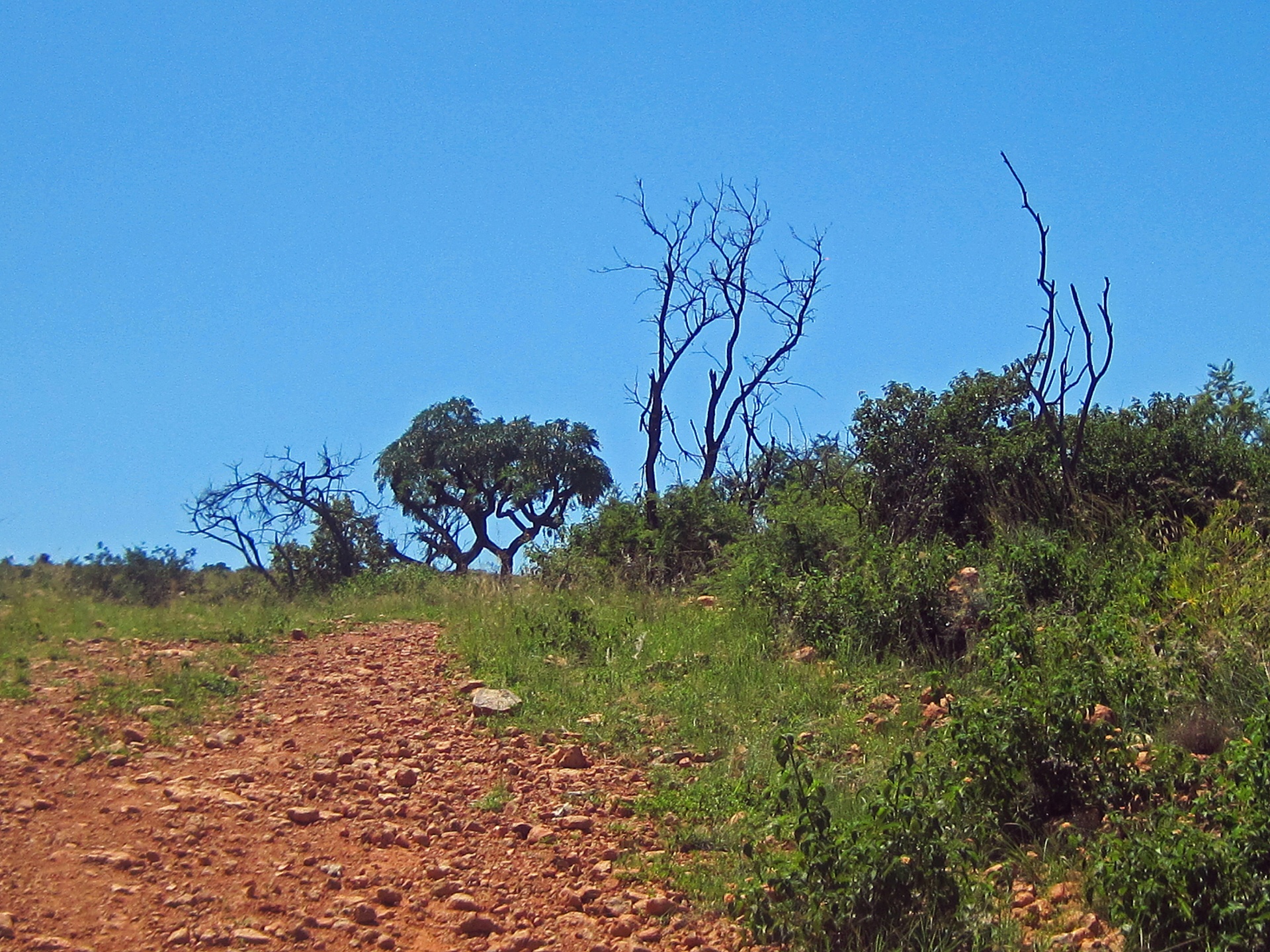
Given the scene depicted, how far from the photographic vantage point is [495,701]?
7496 mm

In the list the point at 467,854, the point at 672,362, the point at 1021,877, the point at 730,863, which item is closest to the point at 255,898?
the point at 467,854

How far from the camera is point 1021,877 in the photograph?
16.0 ft

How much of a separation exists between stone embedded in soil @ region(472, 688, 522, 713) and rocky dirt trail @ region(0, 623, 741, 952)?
0.78ft

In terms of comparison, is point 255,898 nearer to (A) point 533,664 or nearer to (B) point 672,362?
(A) point 533,664

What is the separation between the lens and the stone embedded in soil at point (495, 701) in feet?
24.3

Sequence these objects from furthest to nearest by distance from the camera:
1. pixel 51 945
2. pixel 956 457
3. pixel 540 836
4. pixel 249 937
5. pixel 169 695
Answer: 1. pixel 956 457
2. pixel 169 695
3. pixel 540 836
4. pixel 249 937
5. pixel 51 945

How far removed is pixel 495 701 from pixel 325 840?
7.52 feet

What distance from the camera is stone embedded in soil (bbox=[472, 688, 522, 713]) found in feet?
24.3

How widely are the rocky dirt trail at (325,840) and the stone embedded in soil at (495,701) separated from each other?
24 centimetres

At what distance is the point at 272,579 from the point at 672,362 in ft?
25.5

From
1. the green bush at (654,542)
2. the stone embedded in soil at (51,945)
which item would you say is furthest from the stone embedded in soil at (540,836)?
the green bush at (654,542)

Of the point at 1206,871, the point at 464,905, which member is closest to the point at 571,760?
the point at 464,905

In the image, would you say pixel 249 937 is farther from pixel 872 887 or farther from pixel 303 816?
pixel 872 887

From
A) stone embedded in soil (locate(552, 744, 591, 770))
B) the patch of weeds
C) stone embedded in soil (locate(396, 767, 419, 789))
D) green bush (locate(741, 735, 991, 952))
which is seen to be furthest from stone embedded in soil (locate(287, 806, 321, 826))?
green bush (locate(741, 735, 991, 952))
